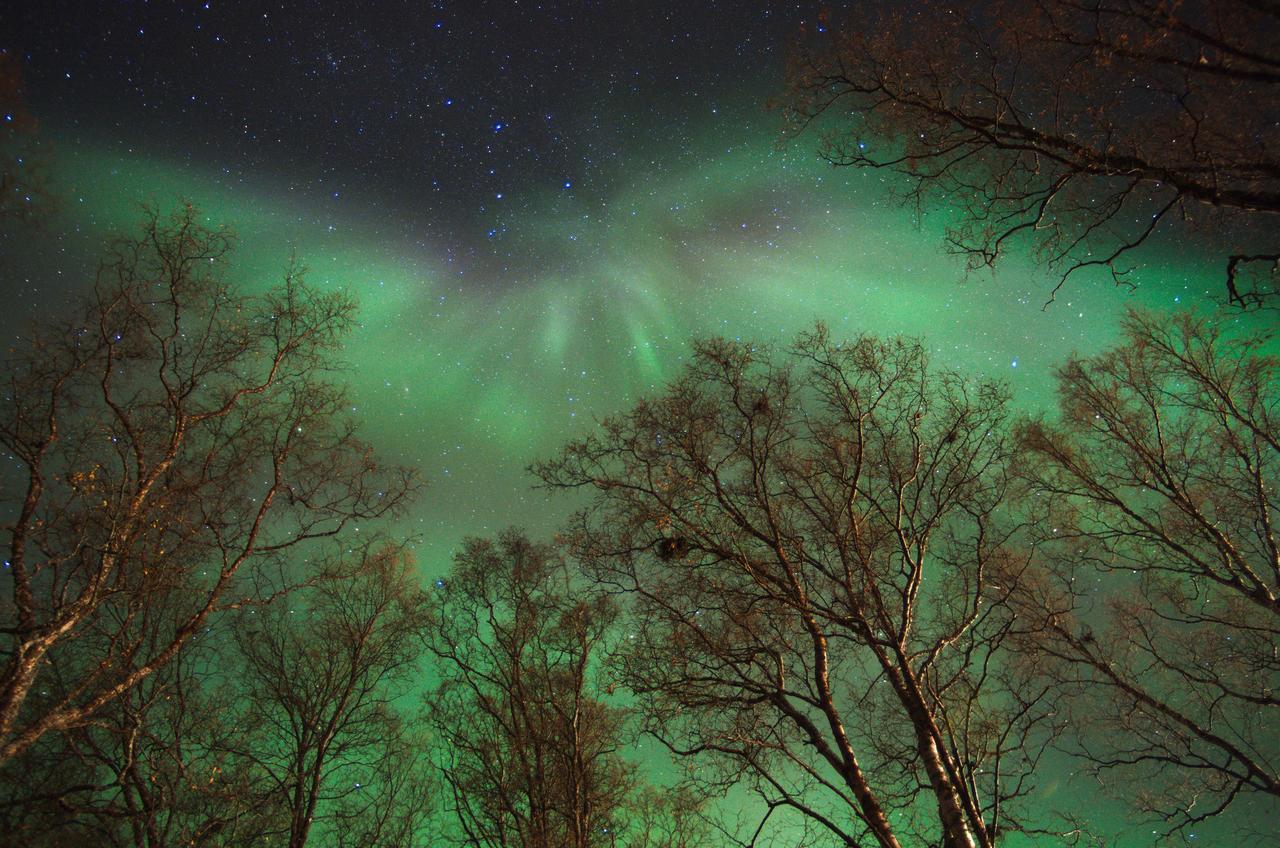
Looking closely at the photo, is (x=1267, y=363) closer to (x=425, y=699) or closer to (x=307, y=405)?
(x=307, y=405)

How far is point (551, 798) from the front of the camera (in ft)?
27.5

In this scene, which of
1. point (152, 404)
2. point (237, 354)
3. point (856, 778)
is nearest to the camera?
point (856, 778)

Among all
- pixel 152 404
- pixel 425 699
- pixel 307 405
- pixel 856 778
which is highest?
pixel 307 405

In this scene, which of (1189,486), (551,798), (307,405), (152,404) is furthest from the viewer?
(1189,486)

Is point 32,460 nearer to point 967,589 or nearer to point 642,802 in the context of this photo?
point 967,589

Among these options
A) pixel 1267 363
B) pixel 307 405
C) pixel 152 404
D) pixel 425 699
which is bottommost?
pixel 425 699

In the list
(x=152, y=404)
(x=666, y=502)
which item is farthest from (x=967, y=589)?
(x=152, y=404)

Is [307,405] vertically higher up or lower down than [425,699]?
higher up

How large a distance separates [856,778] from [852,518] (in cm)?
295

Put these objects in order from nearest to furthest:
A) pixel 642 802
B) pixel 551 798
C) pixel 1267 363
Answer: pixel 551 798, pixel 1267 363, pixel 642 802

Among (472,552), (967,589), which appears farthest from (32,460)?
(967,589)

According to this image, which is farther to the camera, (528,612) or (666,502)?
(528,612)

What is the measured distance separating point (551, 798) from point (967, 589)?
23.6ft

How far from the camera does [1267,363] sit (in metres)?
9.17
